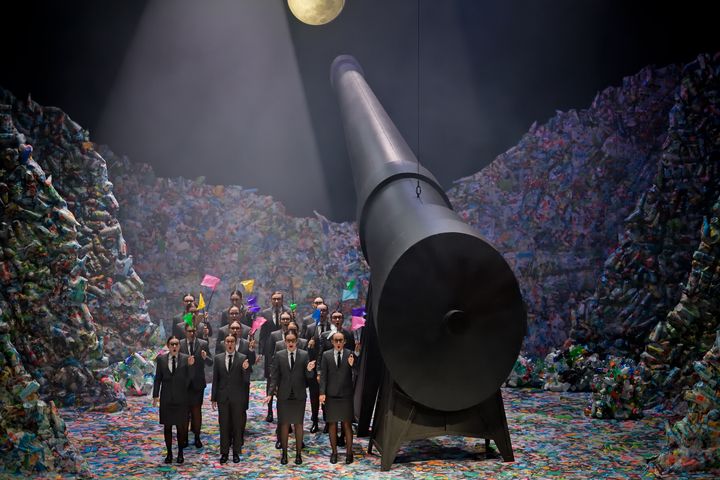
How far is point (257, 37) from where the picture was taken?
16578mm

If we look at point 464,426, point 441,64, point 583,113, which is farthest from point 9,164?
point 583,113

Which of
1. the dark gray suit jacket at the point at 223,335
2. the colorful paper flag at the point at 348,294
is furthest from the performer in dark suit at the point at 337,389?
the dark gray suit jacket at the point at 223,335

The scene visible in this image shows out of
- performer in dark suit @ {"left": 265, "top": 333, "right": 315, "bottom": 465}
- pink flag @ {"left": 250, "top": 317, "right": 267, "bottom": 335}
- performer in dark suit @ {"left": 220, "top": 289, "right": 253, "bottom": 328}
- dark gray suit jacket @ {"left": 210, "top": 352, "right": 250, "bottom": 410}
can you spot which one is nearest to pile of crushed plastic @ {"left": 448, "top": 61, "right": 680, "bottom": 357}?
performer in dark suit @ {"left": 220, "top": 289, "right": 253, "bottom": 328}

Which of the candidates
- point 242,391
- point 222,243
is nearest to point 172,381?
point 242,391

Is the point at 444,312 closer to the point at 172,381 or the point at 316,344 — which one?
the point at 172,381

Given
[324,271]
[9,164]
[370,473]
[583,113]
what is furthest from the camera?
[324,271]

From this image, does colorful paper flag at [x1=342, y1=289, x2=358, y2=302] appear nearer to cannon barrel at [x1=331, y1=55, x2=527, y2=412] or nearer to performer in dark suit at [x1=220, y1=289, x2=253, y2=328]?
performer in dark suit at [x1=220, y1=289, x2=253, y2=328]

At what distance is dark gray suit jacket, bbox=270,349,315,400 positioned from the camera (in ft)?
28.8

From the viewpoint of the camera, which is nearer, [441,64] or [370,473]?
[370,473]

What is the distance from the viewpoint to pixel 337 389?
28.7 ft

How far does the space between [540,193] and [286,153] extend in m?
5.67

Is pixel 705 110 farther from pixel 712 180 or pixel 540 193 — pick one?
pixel 540 193

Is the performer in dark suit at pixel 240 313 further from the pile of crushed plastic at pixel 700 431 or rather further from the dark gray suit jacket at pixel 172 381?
the pile of crushed plastic at pixel 700 431

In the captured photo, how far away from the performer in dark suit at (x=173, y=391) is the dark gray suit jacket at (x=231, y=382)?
13.7 inches
